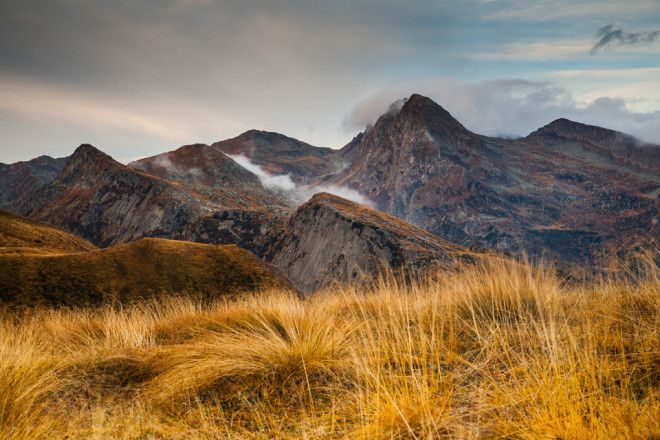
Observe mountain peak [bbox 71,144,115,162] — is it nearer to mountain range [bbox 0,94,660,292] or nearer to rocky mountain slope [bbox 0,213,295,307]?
mountain range [bbox 0,94,660,292]

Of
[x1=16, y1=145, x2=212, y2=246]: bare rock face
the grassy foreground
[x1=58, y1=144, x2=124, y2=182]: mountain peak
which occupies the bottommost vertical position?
the grassy foreground

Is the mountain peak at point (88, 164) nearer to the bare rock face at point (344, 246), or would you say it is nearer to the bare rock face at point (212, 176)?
the bare rock face at point (212, 176)

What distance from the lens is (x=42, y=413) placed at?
10.0 ft

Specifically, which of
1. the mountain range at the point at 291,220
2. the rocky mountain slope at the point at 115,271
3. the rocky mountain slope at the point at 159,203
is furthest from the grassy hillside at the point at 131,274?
the rocky mountain slope at the point at 159,203

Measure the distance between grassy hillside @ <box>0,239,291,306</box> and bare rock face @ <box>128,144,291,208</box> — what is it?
8437 centimetres

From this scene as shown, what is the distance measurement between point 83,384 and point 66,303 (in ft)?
76.8

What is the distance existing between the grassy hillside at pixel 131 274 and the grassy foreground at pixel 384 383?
1914cm

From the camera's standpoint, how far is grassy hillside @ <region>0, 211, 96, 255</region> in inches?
1259

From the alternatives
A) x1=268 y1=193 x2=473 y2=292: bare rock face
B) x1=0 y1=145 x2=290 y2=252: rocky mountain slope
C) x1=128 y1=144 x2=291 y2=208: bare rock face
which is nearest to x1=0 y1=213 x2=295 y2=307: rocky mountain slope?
x1=268 y1=193 x2=473 y2=292: bare rock face

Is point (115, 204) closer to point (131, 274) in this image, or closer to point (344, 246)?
point (344, 246)

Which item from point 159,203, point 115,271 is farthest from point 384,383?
point 159,203

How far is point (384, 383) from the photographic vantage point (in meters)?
2.38

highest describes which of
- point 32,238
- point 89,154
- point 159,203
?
point 89,154

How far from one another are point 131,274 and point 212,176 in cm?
11794
